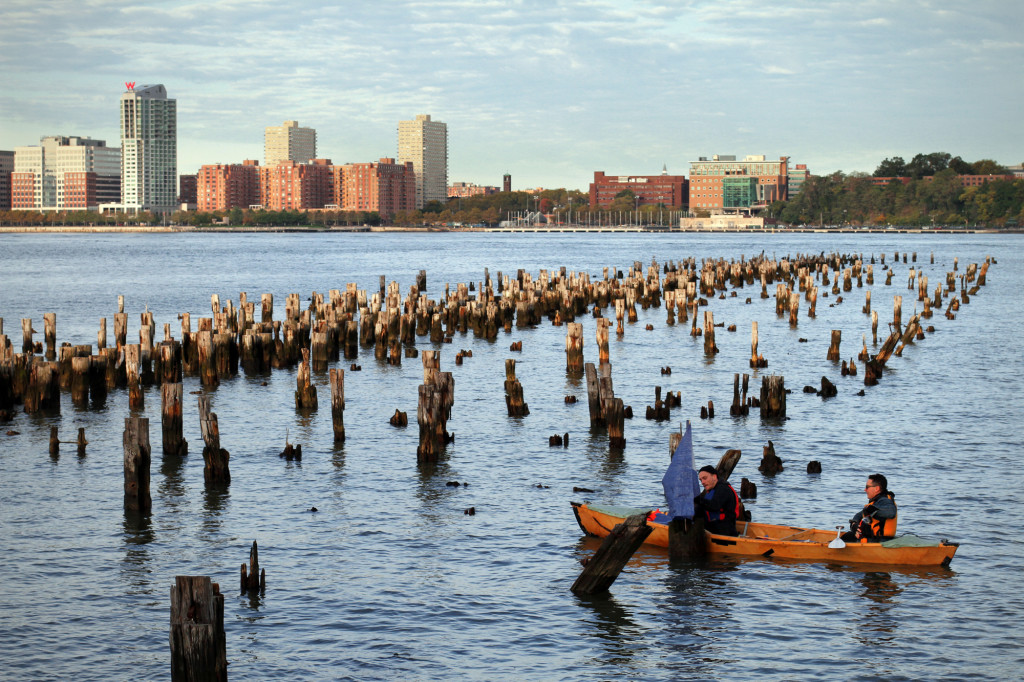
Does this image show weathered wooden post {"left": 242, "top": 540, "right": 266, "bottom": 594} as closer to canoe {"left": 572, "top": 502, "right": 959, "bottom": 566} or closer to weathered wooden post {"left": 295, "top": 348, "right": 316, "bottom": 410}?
canoe {"left": 572, "top": 502, "right": 959, "bottom": 566}

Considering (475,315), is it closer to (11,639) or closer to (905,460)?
(905,460)

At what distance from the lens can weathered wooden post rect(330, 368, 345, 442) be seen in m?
Result: 25.3

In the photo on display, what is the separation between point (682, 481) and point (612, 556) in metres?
2.11

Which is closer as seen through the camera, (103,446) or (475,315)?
(103,446)

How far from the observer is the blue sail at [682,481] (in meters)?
17.0

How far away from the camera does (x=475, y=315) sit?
50.5m

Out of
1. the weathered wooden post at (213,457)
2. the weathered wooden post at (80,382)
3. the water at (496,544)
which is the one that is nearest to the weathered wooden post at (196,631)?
the water at (496,544)

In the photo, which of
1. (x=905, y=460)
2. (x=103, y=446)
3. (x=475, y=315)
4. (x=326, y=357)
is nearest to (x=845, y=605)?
(x=905, y=460)

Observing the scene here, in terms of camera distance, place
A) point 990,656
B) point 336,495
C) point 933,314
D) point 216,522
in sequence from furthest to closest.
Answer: point 933,314, point 336,495, point 216,522, point 990,656

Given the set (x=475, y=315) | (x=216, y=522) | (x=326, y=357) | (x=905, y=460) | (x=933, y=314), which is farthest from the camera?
(x=933, y=314)

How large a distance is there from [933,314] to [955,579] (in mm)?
47116

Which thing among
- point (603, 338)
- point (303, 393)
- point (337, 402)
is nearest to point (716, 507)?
point (337, 402)

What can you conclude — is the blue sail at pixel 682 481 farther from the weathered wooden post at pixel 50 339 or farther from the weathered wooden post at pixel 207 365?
the weathered wooden post at pixel 50 339

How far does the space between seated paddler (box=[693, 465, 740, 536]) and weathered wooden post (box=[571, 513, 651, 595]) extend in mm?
2599
